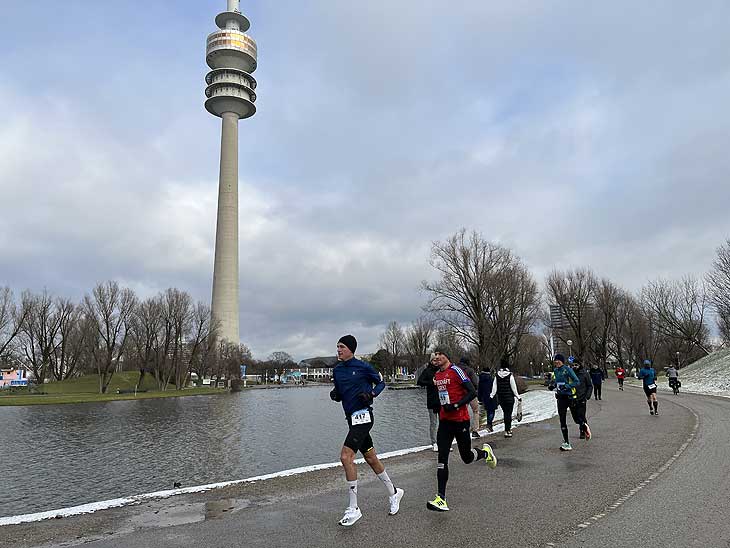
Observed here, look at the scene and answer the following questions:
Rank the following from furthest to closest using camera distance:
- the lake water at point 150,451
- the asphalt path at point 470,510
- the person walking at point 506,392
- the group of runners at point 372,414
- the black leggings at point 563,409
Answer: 1. the person walking at point 506,392
2. the lake water at point 150,451
3. the black leggings at point 563,409
4. the group of runners at point 372,414
5. the asphalt path at point 470,510

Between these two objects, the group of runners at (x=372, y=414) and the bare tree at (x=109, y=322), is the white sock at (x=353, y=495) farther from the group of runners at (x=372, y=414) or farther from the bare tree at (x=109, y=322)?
the bare tree at (x=109, y=322)

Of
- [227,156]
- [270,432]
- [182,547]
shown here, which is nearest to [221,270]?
[227,156]

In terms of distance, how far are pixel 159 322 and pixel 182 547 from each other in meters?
64.2

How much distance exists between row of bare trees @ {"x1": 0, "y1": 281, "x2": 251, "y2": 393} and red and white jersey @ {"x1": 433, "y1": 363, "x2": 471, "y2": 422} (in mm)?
61350

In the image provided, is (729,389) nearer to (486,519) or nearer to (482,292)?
(482,292)

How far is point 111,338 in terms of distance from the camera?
6103cm

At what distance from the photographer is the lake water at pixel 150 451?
1064 cm

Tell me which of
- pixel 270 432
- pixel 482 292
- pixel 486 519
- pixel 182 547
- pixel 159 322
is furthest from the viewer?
pixel 159 322

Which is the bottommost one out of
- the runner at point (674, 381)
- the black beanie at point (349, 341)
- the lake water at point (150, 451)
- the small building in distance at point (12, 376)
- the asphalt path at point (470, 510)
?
the lake water at point (150, 451)

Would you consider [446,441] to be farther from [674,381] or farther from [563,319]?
[563,319]

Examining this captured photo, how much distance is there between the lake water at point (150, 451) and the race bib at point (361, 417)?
19.9 feet

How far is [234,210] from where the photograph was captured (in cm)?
9925

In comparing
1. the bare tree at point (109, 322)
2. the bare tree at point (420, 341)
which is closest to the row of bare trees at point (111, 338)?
the bare tree at point (109, 322)

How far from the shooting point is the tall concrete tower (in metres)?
98.1
